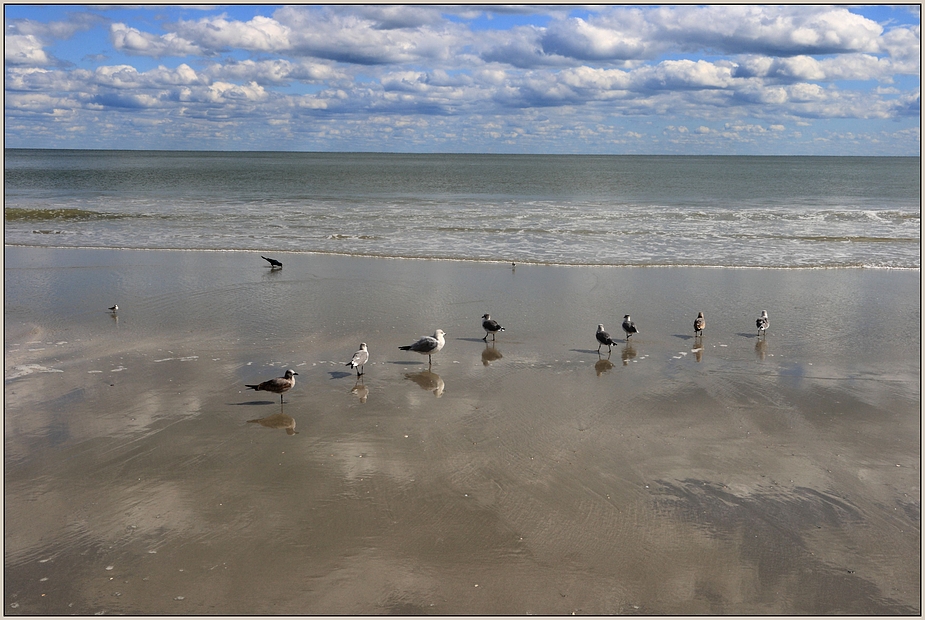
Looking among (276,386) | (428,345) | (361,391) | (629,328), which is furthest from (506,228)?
(276,386)

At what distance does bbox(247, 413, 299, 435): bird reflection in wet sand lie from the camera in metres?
9.52

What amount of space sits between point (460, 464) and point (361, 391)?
298 cm

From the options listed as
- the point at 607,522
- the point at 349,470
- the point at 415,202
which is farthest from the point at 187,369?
the point at 415,202

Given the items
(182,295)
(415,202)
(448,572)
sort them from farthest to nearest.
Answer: (415,202)
(182,295)
(448,572)

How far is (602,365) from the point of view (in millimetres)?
12391

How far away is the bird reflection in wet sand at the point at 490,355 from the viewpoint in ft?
41.4

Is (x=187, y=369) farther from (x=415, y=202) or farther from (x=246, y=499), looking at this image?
(x=415, y=202)

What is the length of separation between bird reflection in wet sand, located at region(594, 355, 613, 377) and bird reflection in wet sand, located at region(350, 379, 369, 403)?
12.5 ft

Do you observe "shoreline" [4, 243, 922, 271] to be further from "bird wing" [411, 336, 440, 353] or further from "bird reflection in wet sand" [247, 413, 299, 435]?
"bird reflection in wet sand" [247, 413, 299, 435]

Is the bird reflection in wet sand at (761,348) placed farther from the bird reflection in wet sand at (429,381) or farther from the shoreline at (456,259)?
the shoreline at (456,259)

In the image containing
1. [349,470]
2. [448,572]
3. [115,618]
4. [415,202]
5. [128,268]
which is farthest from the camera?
[415,202]

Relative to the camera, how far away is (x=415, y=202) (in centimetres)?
5019

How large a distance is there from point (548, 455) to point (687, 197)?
5386cm

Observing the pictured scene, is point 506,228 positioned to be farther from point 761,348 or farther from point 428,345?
point 428,345
